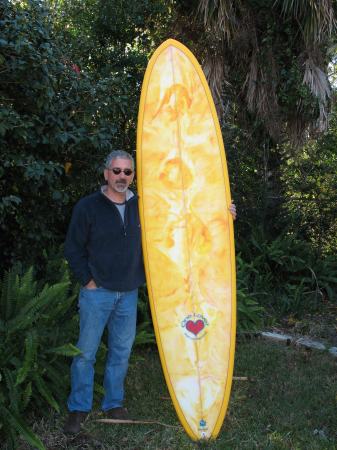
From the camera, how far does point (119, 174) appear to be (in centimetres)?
329

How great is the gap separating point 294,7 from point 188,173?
14.9 ft

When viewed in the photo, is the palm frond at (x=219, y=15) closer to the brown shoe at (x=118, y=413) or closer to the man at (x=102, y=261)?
the man at (x=102, y=261)

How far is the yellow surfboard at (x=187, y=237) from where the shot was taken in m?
3.72

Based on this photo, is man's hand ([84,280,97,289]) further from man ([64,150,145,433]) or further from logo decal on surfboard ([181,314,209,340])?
logo decal on surfboard ([181,314,209,340])

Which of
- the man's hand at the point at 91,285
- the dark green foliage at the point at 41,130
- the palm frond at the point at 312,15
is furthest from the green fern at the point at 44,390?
the palm frond at the point at 312,15

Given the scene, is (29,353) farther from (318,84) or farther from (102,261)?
(318,84)

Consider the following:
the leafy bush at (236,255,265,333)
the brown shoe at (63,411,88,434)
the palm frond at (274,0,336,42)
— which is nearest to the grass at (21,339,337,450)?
the brown shoe at (63,411,88,434)

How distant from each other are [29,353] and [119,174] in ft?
4.26

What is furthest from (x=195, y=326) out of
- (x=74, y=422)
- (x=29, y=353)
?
(x=29, y=353)

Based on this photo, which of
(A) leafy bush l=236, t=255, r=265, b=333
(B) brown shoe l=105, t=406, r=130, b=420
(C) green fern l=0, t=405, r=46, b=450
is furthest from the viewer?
(A) leafy bush l=236, t=255, r=265, b=333

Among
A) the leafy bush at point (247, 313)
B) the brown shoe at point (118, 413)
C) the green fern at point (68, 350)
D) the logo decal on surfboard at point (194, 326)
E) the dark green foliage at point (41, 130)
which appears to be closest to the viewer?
the green fern at point (68, 350)

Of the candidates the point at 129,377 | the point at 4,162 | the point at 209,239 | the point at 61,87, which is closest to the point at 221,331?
the point at 209,239

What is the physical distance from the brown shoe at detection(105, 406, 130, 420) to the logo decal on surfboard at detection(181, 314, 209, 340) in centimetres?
69

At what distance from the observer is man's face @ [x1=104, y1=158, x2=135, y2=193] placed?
10.8ft
